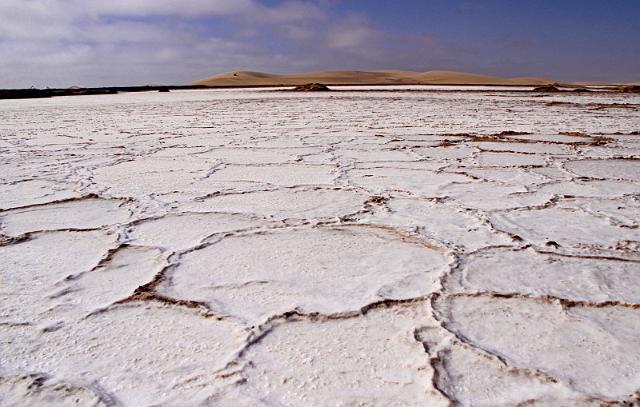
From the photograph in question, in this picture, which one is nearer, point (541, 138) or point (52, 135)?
point (541, 138)

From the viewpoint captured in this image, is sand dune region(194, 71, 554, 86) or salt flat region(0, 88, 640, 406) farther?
sand dune region(194, 71, 554, 86)

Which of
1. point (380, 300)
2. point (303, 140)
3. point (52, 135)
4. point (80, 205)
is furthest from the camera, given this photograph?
point (52, 135)

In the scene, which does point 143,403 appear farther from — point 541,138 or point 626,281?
point 541,138

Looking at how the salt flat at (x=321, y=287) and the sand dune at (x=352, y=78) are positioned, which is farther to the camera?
the sand dune at (x=352, y=78)

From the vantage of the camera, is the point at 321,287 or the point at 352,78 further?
the point at 352,78

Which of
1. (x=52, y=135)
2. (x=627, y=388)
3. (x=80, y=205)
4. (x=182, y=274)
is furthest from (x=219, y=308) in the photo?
(x=52, y=135)

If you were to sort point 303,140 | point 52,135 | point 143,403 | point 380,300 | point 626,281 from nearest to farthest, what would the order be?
point 143,403 → point 380,300 → point 626,281 → point 303,140 → point 52,135

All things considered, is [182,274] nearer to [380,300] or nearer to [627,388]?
[380,300]
